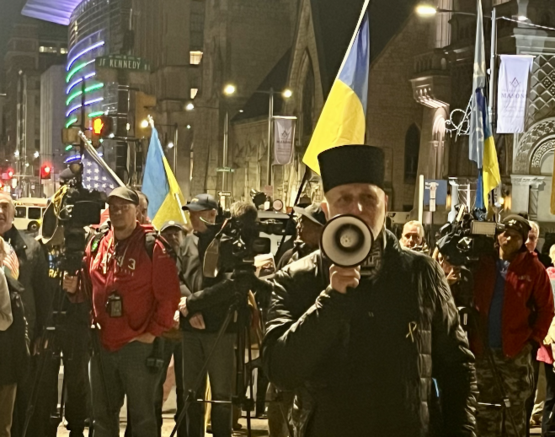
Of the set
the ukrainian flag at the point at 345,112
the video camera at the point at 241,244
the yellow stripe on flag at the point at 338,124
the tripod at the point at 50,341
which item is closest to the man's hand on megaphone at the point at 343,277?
the video camera at the point at 241,244

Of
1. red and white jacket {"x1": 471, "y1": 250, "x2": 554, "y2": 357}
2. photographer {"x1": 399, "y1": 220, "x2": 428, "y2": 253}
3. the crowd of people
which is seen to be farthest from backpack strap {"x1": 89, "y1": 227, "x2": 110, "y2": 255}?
photographer {"x1": 399, "y1": 220, "x2": 428, "y2": 253}

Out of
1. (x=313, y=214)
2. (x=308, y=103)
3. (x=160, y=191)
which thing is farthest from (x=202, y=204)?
(x=308, y=103)

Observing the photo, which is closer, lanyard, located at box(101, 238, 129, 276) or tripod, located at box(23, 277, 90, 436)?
tripod, located at box(23, 277, 90, 436)

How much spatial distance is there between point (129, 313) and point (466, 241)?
91.9 inches

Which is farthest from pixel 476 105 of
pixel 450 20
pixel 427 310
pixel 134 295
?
pixel 450 20

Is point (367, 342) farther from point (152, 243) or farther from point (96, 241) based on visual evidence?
point (96, 241)

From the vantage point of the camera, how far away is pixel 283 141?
4156 centimetres

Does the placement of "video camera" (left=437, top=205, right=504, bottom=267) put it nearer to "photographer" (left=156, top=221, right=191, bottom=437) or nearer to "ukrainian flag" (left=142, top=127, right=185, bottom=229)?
"photographer" (left=156, top=221, right=191, bottom=437)

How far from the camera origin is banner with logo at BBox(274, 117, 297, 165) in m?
41.0

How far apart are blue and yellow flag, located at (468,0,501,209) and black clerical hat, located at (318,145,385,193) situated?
34.0 feet

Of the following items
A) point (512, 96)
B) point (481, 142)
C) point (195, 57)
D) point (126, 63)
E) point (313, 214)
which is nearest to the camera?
point (313, 214)

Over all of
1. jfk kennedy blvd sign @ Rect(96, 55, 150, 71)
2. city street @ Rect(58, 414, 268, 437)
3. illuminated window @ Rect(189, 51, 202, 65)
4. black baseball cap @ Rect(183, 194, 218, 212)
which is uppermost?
illuminated window @ Rect(189, 51, 202, 65)

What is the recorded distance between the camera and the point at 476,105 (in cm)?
1688

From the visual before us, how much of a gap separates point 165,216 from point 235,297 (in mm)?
5356
